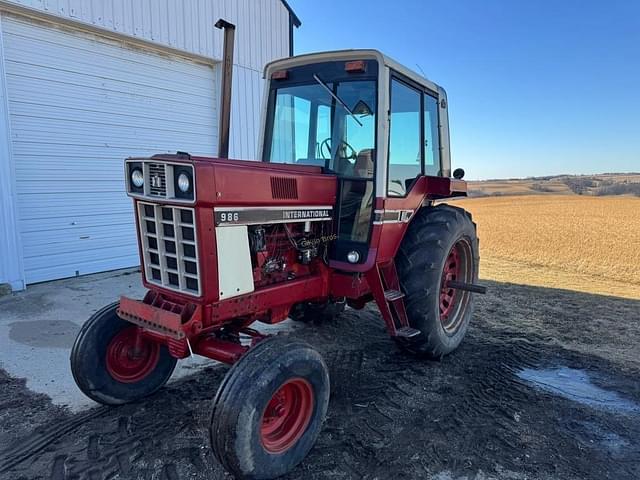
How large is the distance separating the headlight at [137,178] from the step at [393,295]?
190cm

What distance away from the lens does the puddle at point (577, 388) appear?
10.7 feet

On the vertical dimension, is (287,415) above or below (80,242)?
below

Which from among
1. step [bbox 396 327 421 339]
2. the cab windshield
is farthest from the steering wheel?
step [bbox 396 327 421 339]

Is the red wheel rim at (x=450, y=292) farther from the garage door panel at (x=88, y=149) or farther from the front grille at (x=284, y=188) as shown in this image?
the garage door panel at (x=88, y=149)

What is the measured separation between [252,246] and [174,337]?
679 mm

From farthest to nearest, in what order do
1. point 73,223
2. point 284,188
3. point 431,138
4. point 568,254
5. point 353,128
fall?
point 568,254 < point 73,223 < point 431,138 < point 353,128 < point 284,188

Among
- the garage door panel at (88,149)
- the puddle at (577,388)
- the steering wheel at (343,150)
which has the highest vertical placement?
the garage door panel at (88,149)

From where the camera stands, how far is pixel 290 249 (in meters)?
3.08

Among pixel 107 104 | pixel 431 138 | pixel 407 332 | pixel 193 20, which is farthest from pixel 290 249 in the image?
pixel 193 20

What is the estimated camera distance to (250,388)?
220 centimetres

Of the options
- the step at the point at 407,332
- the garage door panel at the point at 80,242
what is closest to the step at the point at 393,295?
the step at the point at 407,332

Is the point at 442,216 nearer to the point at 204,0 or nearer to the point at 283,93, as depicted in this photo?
the point at 283,93

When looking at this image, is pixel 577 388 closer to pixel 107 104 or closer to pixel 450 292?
pixel 450 292

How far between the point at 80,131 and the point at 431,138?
499 cm
